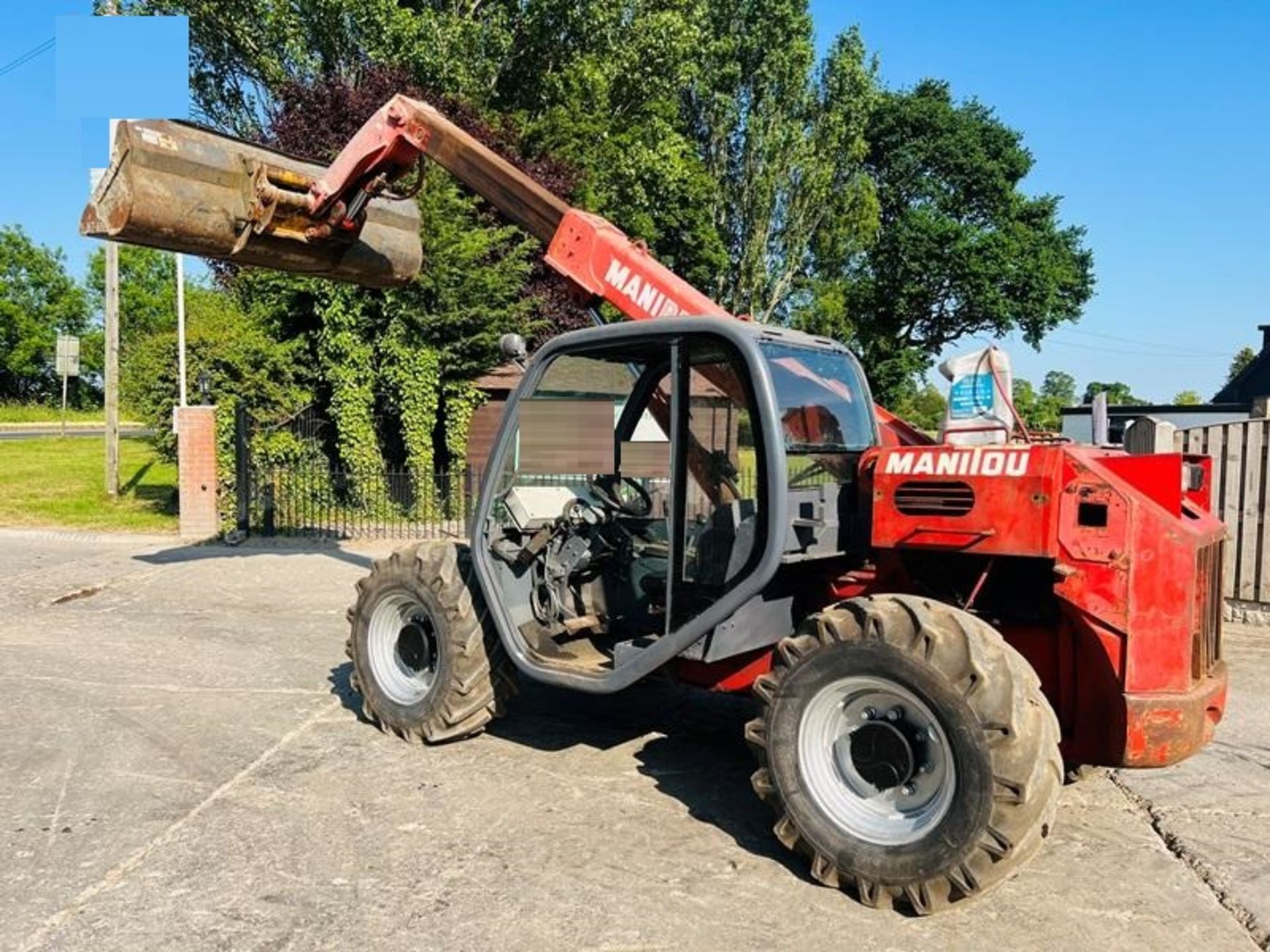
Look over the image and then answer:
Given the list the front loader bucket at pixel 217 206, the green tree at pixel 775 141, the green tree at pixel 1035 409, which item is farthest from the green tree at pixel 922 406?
the front loader bucket at pixel 217 206

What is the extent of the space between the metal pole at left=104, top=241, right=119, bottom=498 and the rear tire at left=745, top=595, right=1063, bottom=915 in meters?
17.1

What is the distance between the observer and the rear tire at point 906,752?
3.36 metres

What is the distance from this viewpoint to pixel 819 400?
4.74 metres

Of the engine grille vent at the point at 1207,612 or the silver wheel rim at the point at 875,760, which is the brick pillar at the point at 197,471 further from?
the engine grille vent at the point at 1207,612

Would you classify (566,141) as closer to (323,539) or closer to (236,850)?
(323,539)

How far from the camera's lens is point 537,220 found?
253 inches

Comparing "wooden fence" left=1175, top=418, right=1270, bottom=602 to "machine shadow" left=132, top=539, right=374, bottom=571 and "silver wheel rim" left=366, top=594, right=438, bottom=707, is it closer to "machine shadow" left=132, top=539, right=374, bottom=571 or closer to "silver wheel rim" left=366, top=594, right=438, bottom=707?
"silver wheel rim" left=366, top=594, right=438, bottom=707

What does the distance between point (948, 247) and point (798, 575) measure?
3922 centimetres

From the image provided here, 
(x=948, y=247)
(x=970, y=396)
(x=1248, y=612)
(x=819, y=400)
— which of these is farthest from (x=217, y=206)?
(x=948, y=247)

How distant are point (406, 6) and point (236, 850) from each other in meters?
23.9

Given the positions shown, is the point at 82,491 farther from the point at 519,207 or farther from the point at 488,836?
the point at 488,836

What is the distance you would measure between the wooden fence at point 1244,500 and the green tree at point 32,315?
62930 millimetres

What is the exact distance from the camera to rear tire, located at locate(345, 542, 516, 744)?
5.25m

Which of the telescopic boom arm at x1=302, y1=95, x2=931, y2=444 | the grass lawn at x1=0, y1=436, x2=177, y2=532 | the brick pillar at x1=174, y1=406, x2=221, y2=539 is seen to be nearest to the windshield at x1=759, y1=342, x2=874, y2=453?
the telescopic boom arm at x1=302, y1=95, x2=931, y2=444
